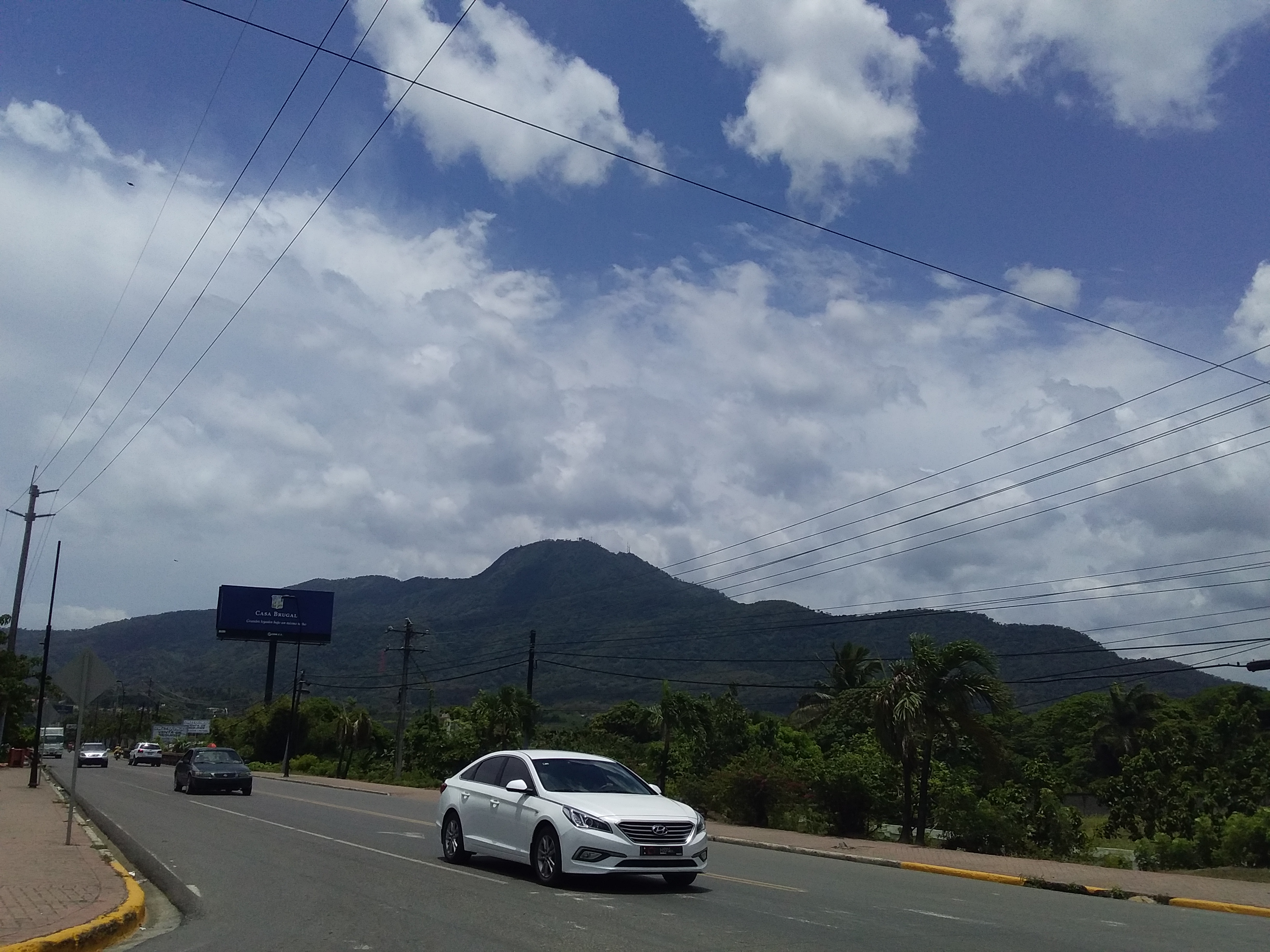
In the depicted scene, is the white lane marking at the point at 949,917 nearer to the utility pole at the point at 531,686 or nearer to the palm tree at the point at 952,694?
the palm tree at the point at 952,694

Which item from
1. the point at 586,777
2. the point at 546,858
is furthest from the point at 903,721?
the point at 546,858

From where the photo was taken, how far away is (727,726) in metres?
37.0

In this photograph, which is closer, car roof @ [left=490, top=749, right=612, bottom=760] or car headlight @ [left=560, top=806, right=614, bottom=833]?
car headlight @ [left=560, top=806, right=614, bottom=833]

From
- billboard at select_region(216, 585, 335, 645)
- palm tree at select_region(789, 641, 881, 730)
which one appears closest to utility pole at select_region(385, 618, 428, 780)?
palm tree at select_region(789, 641, 881, 730)

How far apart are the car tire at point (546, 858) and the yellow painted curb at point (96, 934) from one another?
4308 millimetres

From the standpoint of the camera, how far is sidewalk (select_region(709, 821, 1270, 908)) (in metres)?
15.2

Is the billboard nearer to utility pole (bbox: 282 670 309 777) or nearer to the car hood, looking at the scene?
utility pole (bbox: 282 670 309 777)

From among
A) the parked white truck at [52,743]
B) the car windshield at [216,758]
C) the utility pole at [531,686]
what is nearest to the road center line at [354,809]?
the car windshield at [216,758]

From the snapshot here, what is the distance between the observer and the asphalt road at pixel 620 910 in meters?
10.0

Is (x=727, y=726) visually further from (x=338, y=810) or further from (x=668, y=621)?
(x=668, y=621)

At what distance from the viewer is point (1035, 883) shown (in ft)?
53.2

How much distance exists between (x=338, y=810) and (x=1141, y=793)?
19299 mm

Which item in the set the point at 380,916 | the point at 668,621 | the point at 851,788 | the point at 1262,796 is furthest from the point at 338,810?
the point at 668,621

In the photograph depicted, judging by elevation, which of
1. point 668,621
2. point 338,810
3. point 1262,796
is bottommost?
point 338,810
